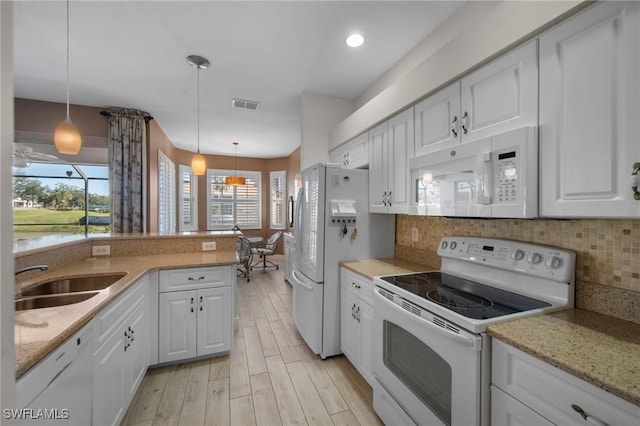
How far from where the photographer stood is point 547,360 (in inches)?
34.7

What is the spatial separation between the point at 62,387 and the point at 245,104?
344 cm

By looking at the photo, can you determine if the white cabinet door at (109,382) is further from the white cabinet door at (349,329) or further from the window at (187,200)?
the window at (187,200)

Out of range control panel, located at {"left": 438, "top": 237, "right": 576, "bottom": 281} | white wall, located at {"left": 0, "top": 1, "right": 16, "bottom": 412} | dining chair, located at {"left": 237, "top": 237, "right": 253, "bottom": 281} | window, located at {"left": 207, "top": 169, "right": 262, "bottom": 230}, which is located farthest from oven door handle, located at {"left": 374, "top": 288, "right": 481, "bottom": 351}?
window, located at {"left": 207, "top": 169, "right": 262, "bottom": 230}


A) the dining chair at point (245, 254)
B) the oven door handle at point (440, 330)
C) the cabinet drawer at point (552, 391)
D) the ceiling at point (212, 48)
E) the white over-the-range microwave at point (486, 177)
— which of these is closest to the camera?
the cabinet drawer at point (552, 391)

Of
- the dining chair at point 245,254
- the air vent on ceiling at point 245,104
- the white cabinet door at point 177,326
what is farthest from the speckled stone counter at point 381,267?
the dining chair at point 245,254

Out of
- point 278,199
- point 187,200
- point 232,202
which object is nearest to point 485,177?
point 278,199

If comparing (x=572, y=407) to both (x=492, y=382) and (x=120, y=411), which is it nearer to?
(x=492, y=382)

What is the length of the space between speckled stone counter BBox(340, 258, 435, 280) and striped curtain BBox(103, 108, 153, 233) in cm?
338

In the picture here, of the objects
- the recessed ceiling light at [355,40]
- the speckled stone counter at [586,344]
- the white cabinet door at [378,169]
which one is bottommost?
the speckled stone counter at [586,344]

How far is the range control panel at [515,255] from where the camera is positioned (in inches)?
49.9

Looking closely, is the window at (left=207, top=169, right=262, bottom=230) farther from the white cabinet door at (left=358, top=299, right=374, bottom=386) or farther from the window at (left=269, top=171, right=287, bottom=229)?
the white cabinet door at (left=358, top=299, right=374, bottom=386)

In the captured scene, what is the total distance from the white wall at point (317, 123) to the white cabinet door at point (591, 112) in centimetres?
237

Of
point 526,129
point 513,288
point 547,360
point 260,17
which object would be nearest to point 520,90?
point 526,129

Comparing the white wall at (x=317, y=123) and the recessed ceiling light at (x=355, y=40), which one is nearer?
the recessed ceiling light at (x=355, y=40)
